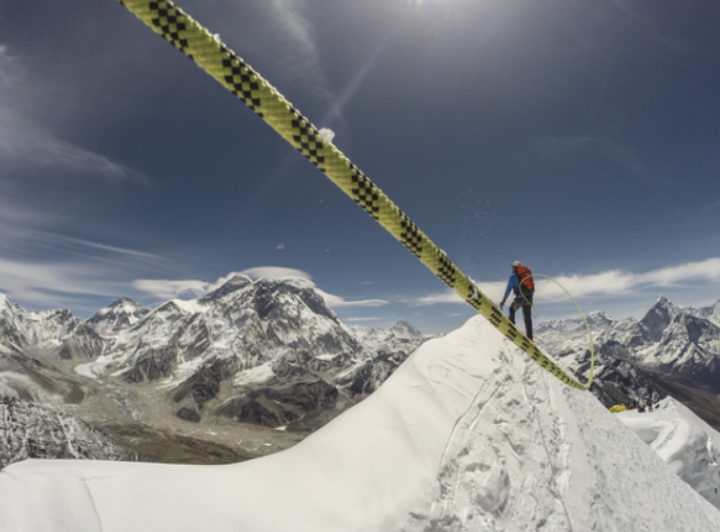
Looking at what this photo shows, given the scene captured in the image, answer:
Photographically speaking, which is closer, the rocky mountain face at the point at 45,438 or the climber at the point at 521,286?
the climber at the point at 521,286

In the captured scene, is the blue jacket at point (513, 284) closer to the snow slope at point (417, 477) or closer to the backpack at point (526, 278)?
the backpack at point (526, 278)

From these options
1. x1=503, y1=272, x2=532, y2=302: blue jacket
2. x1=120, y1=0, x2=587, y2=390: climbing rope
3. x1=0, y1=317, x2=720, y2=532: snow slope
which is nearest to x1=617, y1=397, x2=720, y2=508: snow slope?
x1=503, y1=272, x2=532, y2=302: blue jacket

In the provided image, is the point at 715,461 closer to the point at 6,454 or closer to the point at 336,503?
the point at 336,503

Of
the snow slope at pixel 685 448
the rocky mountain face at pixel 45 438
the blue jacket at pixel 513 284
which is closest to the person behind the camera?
the blue jacket at pixel 513 284

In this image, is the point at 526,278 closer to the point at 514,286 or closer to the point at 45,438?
the point at 514,286

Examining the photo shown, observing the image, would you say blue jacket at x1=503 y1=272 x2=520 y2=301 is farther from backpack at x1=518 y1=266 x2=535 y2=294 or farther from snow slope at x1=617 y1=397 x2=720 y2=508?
snow slope at x1=617 y1=397 x2=720 y2=508

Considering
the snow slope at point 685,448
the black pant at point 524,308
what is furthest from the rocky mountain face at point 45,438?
the snow slope at point 685,448

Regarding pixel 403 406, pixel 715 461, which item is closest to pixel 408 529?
pixel 403 406
